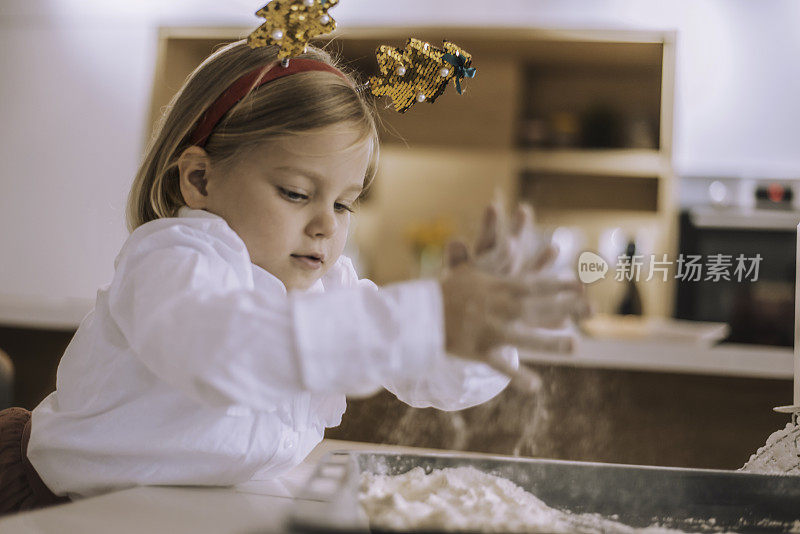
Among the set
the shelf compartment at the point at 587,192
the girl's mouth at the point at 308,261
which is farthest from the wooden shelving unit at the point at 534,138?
the girl's mouth at the point at 308,261

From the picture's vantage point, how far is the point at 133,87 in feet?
9.96

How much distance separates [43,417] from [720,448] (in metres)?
1.31

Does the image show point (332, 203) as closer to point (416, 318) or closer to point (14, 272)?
point (416, 318)

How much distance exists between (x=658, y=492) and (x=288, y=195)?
0.36m

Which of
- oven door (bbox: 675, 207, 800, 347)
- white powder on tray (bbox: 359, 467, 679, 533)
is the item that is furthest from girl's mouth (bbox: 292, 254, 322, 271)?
oven door (bbox: 675, 207, 800, 347)

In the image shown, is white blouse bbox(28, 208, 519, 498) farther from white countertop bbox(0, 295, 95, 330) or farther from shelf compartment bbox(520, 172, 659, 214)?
shelf compartment bbox(520, 172, 659, 214)

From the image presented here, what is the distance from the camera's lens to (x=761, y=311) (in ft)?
7.74

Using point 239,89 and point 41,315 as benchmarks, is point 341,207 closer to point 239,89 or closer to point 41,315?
point 239,89

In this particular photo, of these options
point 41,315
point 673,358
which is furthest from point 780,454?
point 41,315

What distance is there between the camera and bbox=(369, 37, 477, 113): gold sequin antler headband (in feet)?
2.39

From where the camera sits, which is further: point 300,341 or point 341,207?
point 341,207

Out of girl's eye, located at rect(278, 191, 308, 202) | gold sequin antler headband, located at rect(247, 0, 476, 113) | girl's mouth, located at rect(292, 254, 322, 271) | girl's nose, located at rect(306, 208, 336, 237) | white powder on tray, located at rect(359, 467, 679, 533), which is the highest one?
gold sequin antler headband, located at rect(247, 0, 476, 113)

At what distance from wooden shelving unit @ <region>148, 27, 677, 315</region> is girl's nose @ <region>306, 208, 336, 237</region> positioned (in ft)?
7.26

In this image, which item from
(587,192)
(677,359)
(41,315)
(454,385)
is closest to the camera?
(454,385)
